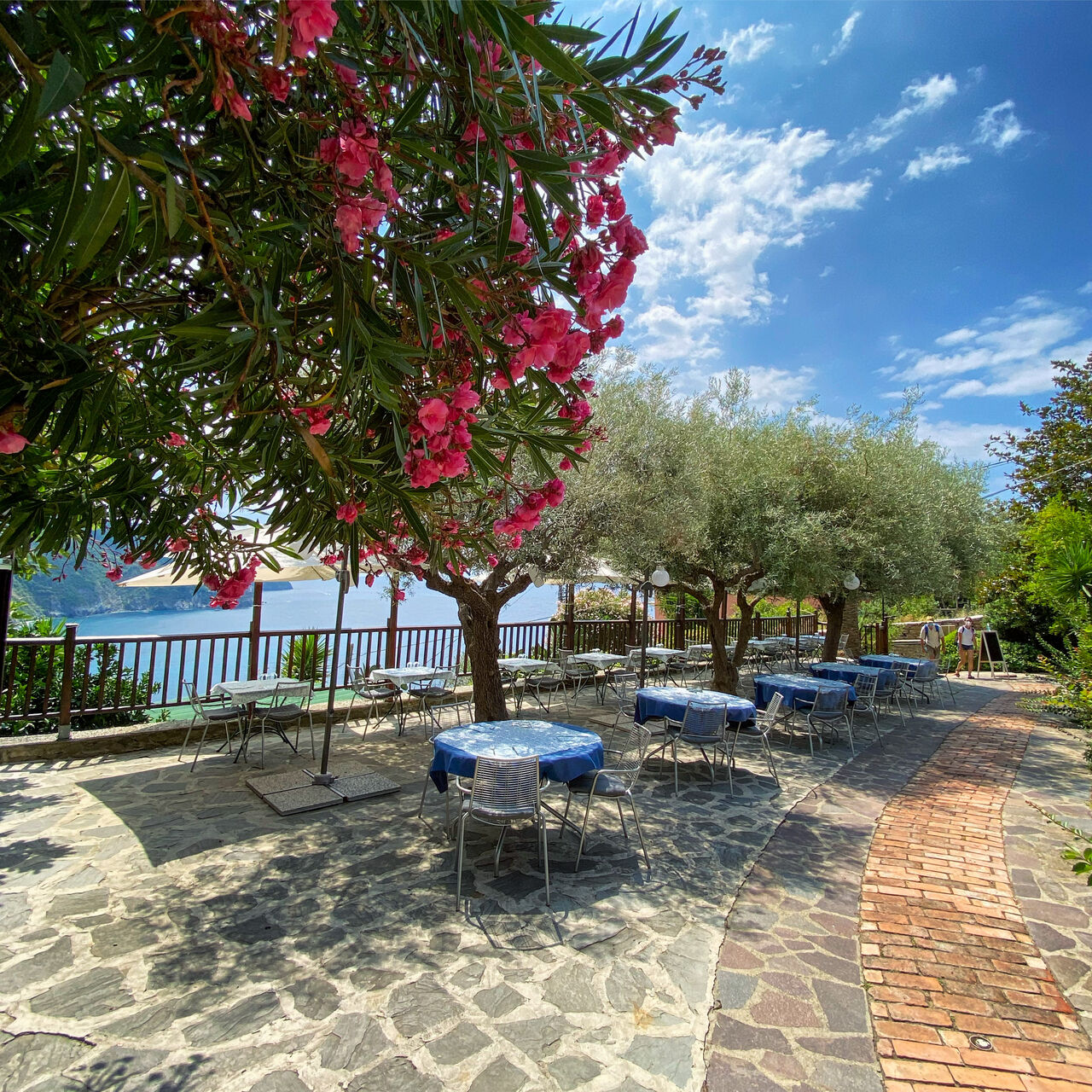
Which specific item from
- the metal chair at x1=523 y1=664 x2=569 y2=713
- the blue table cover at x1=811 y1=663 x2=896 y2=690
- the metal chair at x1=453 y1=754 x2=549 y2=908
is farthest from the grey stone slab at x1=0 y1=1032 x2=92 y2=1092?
the blue table cover at x1=811 y1=663 x2=896 y2=690

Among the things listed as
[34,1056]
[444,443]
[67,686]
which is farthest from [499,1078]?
[67,686]

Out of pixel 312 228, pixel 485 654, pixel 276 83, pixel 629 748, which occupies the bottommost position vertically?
pixel 629 748

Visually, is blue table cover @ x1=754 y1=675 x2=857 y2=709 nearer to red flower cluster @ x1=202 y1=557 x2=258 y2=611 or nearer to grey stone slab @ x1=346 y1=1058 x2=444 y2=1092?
grey stone slab @ x1=346 y1=1058 x2=444 y2=1092

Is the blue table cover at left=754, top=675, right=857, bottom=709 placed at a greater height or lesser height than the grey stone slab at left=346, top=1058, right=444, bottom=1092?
greater

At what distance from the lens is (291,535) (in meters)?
2.20

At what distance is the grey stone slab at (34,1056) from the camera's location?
2.15m

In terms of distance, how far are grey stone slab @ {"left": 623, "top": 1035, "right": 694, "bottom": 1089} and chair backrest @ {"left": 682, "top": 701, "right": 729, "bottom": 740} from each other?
133 inches

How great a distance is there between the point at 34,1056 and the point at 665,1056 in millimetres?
2463

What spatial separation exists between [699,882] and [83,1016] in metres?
3.30

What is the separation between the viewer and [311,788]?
17.2ft

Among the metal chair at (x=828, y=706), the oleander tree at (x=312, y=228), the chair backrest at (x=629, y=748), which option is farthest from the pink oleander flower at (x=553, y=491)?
the metal chair at (x=828, y=706)

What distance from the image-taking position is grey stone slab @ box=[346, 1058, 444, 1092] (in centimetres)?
216

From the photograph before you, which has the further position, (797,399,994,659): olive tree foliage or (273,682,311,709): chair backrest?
(797,399,994,659): olive tree foliage

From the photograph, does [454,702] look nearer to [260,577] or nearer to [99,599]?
[260,577]
